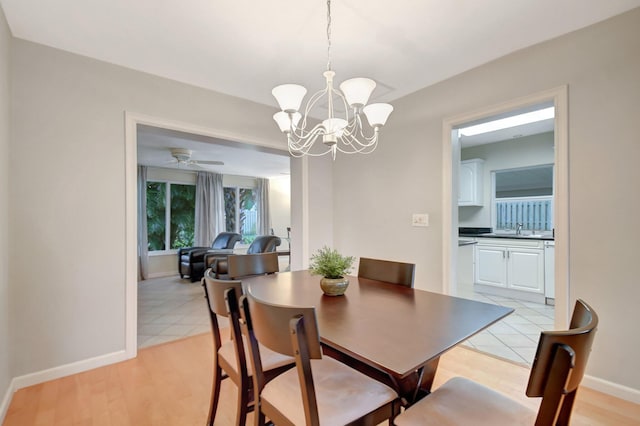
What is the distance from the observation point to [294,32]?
2.03 metres

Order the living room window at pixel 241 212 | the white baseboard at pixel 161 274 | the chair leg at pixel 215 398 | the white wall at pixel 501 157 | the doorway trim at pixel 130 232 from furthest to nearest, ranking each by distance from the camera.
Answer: the living room window at pixel 241 212 < the white baseboard at pixel 161 274 < the white wall at pixel 501 157 < the doorway trim at pixel 130 232 < the chair leg at pixel 215 398

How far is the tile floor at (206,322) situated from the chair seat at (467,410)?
1.64 meters

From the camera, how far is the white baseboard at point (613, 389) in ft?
5.91

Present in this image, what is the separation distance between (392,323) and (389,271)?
825 mm

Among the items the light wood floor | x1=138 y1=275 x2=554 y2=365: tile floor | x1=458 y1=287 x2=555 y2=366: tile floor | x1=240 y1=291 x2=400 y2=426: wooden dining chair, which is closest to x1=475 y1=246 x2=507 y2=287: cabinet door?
x1=138 y1=275 x2=554 y2=365: tile floor

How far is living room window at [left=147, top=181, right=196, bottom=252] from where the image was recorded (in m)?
6.29

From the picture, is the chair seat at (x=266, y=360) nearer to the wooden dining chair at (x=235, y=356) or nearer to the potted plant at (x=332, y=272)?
the wooden dining chair at (x=235, y=356)

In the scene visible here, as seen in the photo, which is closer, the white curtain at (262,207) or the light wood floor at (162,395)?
the light wood floor at (162,395)

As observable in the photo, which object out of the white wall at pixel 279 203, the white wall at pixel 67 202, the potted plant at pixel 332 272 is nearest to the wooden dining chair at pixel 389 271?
the potted plant at pixel 332 272

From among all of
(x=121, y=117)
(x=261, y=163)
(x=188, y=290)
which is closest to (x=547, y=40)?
(x=121, y=117)

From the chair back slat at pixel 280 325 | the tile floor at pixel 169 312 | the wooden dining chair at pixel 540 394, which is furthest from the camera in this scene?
the tile floor at pixel 169 312

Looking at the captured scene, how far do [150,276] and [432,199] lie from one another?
5796 millimetres

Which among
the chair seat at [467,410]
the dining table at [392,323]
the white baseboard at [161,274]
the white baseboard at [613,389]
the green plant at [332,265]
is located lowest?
the white baseboard at [161,274]

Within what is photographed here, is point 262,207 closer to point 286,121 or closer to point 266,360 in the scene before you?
point 286,121
